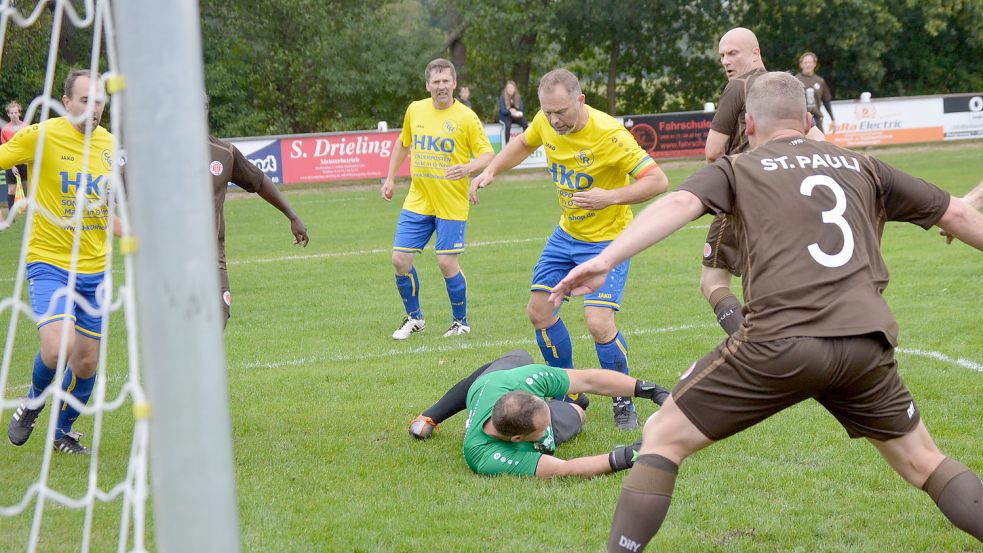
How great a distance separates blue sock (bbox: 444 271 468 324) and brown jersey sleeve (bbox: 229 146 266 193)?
2.69m

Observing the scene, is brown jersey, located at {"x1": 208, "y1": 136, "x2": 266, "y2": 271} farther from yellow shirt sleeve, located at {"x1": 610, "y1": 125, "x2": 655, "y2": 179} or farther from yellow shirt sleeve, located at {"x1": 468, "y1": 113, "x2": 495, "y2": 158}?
yellow shirt sleeve, located at {"x1": 468, "y1": 113, "x2": 495, "y2": 158}

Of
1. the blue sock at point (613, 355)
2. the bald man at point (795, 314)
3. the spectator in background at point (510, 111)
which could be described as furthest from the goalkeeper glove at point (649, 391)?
the spectator in background at point (510, 111)

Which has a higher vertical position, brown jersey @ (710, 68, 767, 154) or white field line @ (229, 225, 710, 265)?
brown jersey @ (710, 68, 767, 154)

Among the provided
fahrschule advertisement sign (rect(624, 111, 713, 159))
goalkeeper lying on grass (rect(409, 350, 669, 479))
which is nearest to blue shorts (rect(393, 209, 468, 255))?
goalkeeper lying on grass (rect(409, 350, 669, 479))

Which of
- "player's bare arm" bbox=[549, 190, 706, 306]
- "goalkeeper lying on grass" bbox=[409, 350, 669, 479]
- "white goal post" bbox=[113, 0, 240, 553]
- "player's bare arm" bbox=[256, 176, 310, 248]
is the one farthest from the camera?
"player's bare arm" bbox=[256, 176, 310, 248]

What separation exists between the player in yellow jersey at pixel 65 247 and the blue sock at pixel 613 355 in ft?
9.57

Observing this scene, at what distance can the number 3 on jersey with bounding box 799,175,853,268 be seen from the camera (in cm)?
343

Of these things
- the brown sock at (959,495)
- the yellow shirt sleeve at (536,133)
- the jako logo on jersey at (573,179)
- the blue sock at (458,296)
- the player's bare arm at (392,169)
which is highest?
the yellow shirt sleeve at (536,133)

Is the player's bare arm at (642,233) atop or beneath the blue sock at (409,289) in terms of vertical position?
atop

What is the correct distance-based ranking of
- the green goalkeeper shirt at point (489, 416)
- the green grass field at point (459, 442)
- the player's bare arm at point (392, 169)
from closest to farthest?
1. the green grass field at point (459, 442)
2. the green goalkeeper shirt at point (489, 416)
3. the player's bare arm at point (392, 169)

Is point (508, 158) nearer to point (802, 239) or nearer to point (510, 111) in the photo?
point (802, 239)

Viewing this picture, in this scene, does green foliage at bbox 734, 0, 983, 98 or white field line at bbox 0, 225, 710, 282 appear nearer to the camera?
white field line at bbox 0, 225, 710, 282

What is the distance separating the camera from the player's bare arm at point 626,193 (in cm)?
566

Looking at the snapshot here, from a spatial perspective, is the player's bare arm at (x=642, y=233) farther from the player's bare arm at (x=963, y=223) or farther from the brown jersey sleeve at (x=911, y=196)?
the player's bare arm at (x=963, y=223)
